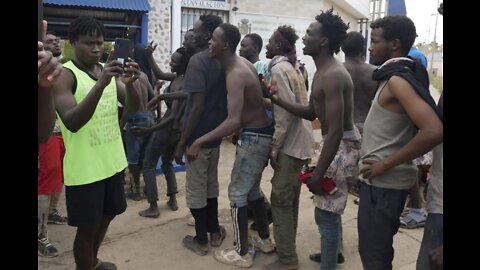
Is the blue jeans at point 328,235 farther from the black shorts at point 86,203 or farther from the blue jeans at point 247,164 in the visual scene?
the black shorts at point 86,203

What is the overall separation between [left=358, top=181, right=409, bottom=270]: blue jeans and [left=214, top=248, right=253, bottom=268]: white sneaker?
4.31 feet

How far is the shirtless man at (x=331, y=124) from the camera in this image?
2.78 meters

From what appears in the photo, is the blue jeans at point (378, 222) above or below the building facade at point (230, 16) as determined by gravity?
below

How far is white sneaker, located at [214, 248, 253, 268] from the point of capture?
3.53m

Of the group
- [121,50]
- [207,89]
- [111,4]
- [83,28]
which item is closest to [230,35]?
[207,89]

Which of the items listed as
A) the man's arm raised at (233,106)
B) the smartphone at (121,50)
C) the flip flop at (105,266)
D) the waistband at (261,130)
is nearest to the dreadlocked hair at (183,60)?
the man's arm raised at (233,106)

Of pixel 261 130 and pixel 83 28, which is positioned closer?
pixel 83 28

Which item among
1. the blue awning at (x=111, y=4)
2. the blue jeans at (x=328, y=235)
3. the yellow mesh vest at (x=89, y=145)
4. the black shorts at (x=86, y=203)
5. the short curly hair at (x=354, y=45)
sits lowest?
the blue jeans at (x=328, y=235)

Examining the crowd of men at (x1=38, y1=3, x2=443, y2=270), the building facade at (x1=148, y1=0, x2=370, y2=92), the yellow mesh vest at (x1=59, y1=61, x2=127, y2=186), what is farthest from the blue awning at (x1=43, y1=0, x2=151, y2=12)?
the yellow mesh vest at (x1=59, y1=61, x2=127, y2=186)

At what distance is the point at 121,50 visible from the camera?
9.07 feet

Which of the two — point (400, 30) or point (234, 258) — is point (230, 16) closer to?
point (234, 258)

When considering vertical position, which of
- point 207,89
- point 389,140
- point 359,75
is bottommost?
point 389,140

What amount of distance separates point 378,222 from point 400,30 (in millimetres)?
1099

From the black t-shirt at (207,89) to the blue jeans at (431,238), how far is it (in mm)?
1884
